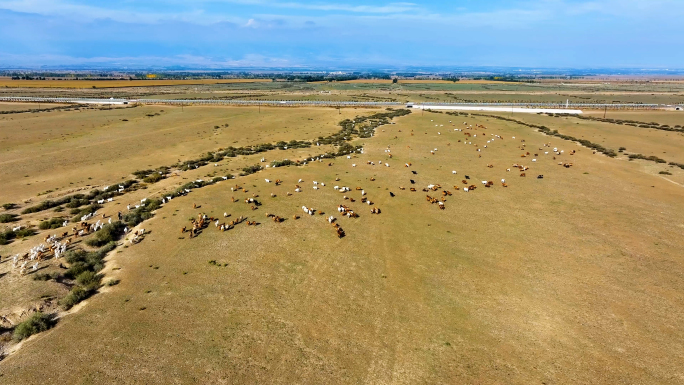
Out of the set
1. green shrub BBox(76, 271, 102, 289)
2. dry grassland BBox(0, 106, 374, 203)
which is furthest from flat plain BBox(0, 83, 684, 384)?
dry grassland BBox(0, 106, 374, 203)

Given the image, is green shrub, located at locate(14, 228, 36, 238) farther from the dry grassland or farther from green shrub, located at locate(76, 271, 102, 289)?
the dry grassland

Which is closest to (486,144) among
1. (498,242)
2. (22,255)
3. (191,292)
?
(498,242)

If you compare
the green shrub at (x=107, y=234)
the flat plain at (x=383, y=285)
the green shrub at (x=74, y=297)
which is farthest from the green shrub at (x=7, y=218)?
the green shrub at (x=74, y=297)

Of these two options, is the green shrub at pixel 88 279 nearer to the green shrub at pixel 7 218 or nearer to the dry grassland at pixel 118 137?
the green shrub at pixel 7 218

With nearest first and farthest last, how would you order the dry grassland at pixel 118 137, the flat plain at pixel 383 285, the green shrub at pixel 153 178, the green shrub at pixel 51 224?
the flat plain at pixel 383 285
the green shrub at pixel 51 224
the green shrub at pixel 153 178
the dry grassland at pixel 118 137

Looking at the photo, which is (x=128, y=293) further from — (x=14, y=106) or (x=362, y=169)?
(x=14, y=106)

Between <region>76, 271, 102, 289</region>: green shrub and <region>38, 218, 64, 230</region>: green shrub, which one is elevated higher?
<region>38, 218, 64, 230</region>: green shrub
